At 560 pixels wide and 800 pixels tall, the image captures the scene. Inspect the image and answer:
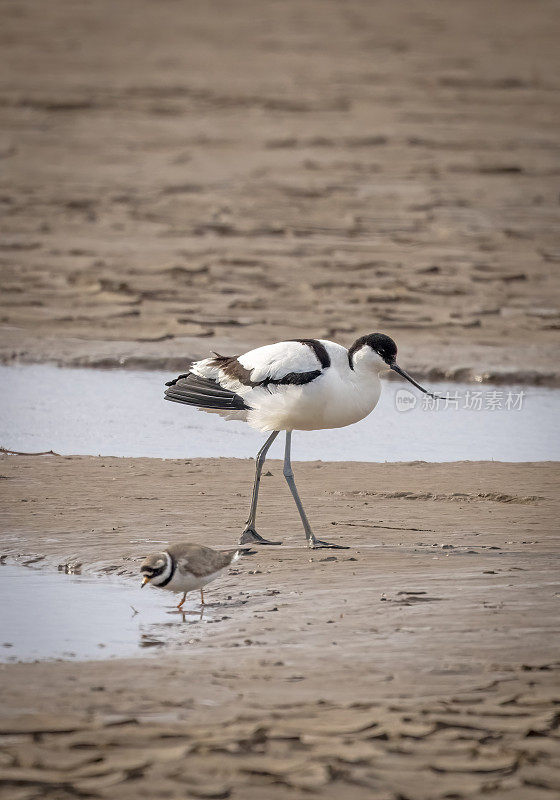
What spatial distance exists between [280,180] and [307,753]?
11.2m

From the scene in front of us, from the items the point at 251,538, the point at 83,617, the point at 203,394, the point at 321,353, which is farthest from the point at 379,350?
the point at 83,617

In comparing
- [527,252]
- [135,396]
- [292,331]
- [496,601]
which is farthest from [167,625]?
[527,252]

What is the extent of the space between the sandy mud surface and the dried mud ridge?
19.4ft

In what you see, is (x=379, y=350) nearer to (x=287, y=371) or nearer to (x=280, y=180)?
(x=287, y=371)

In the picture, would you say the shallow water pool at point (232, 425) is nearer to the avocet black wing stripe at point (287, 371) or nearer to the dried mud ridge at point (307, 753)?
the avocet black wing stripe at point (287, 371)

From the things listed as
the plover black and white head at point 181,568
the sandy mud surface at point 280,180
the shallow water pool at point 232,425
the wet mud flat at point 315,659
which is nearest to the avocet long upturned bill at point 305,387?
the wet mud flat at point 315,659

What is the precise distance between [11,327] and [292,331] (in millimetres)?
2309

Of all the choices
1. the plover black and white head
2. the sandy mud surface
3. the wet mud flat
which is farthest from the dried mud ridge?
the sandy mud surface

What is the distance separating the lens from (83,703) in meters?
4.14

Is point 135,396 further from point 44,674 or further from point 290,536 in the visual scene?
point 44,674

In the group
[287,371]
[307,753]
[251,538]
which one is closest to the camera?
[307,753]

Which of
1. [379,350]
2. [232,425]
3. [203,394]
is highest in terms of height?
[379,350]

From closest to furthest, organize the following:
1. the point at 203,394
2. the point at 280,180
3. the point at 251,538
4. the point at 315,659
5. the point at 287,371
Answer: the point at 315,659 < the point at 251,538 < the point at 287,371 < the point at 203,394 < the point at 280,180

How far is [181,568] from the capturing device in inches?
202
